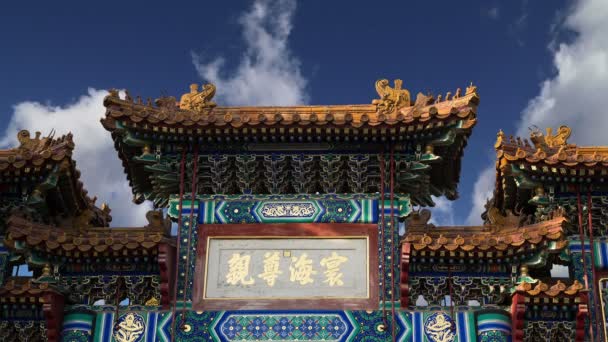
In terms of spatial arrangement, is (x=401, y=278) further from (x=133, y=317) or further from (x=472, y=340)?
(x=133, y=317)

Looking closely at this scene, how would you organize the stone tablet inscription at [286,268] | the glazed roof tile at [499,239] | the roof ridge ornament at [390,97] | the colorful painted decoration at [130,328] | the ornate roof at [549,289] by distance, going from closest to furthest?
1. the ornate roof at [549,289]
2. the glazed roof tile at [499,239]
3. the colorful painted decoration at [130,328]
4. the stone tablet inscription at [286,268]
5. the roof ridge ornament at [390,97]

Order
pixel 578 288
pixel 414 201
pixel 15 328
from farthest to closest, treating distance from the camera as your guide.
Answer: pixel 414 201
pixel 15 328
pixel 578 288

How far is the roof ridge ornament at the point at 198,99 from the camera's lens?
17.6 metres

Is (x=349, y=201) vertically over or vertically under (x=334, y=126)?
under

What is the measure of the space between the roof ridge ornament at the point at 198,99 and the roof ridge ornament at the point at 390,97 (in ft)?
9.97

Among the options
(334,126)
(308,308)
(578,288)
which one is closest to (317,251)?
(308,308)

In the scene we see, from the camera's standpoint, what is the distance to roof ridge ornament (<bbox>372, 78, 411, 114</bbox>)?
17.1 m

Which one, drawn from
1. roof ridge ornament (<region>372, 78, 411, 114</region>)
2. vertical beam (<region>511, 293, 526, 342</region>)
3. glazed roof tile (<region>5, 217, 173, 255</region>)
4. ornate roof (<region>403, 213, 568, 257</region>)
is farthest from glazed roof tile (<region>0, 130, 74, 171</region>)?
vertical beam (<region>511, 293, 526, 342</region>)

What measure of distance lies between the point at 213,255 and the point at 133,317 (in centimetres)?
166

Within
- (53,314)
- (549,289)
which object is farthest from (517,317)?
(53,314)

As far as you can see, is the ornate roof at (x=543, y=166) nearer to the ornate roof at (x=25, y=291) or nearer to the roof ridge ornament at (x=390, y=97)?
the roof ridge ornament at (x=390, y=97)

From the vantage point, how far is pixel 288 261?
15953 mm

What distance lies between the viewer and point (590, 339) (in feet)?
49.3

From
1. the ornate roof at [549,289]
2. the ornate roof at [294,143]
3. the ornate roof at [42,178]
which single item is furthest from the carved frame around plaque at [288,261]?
the ornate roof at [42,178]
